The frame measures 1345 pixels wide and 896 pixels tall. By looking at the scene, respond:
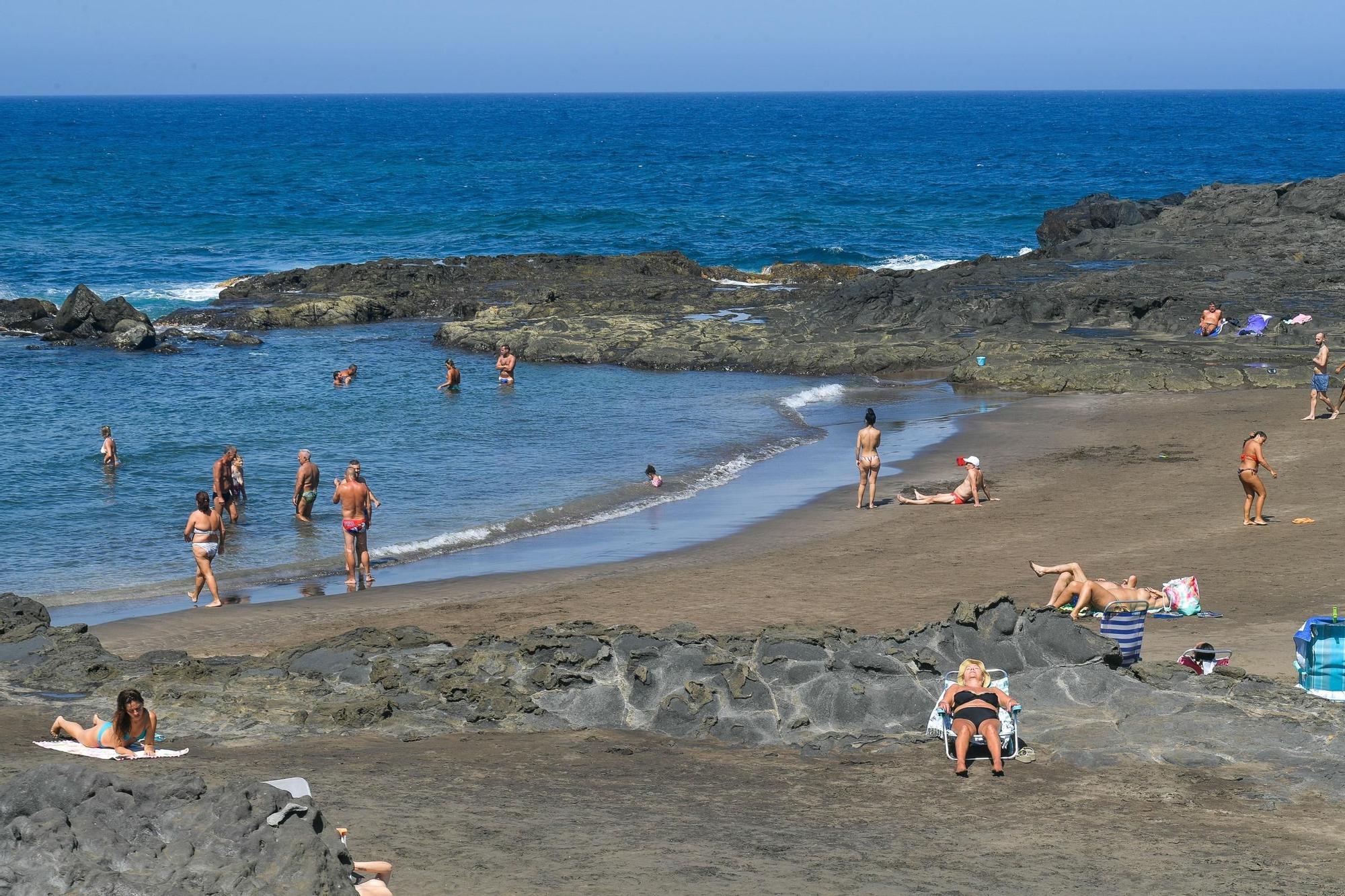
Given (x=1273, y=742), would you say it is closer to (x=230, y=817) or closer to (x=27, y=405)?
(x=230, y=817)

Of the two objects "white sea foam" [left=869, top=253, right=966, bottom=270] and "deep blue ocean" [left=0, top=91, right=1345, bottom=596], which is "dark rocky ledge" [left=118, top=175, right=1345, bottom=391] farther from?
"white sea foam" [left=869, top=253, right=966, bottom=270]

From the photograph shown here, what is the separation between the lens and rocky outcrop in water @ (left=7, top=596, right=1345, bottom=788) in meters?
9.89

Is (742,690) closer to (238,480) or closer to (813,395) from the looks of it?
(238,480)

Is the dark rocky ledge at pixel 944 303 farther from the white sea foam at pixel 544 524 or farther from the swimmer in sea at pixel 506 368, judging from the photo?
the white sea foam at pixel 544 524

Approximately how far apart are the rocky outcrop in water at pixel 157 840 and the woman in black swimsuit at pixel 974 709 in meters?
4.47

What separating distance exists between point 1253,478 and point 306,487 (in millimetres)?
12094

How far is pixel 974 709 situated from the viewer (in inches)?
376

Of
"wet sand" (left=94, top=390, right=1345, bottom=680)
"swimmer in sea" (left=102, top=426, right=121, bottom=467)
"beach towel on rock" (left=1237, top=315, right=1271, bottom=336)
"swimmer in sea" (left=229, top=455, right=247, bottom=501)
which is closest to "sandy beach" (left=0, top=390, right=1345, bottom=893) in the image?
"wet sand" (left=94, top=390, right=1345, bottom=680)

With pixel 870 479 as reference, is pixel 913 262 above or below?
above

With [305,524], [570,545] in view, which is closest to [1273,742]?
[570,545]

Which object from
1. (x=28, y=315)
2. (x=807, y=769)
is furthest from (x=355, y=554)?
(x=28, y=315)

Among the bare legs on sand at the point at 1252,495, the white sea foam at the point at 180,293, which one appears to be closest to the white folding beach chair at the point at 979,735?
the bare legs on sand at the point at 1252,495

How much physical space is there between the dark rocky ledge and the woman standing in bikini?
1028 centimetres

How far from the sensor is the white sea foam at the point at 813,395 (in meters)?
27.5
